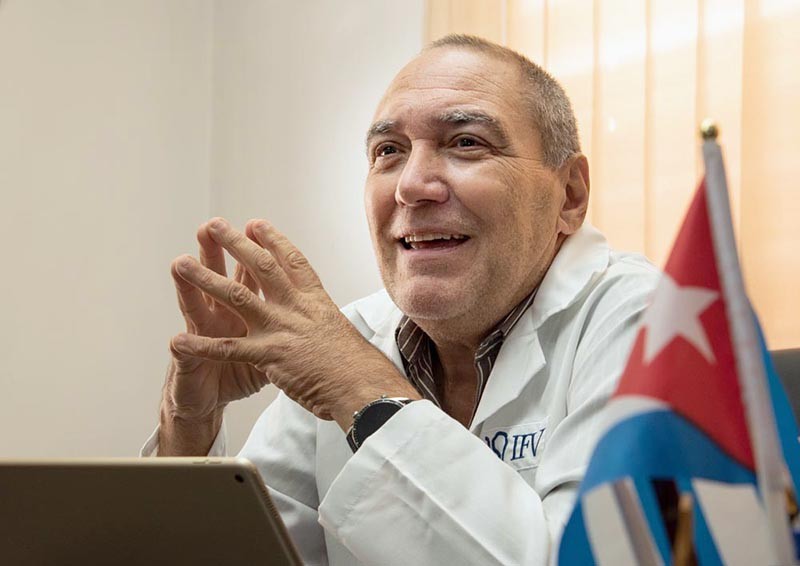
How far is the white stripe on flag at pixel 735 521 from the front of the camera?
1.63 feet

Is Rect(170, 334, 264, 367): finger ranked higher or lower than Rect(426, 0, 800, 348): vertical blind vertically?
lower

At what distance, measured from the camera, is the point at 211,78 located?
11.3 ft

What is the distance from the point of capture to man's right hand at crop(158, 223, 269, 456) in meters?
1.36

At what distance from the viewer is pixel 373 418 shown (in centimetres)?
104

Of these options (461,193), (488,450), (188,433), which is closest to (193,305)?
(188,433)

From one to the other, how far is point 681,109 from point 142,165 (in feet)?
6.00

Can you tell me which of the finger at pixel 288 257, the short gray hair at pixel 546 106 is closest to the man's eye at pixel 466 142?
the short gray hair at pixel 546 106

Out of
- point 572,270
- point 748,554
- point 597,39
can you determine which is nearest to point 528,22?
point 597,39

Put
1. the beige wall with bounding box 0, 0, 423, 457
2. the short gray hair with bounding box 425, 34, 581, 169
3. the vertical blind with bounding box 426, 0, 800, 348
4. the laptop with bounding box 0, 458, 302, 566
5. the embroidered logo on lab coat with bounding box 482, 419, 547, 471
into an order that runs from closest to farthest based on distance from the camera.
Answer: the laptop with bounding box 0, 458, 302, 566 < the embroidered logo on lab coat with bounding box 482, 419, 547, 471 < the short gray hair with bounding box 425, 34, 581, 169 < the vertical blind with bounding box 426, 0, 800, 348 < the beige wall with bounding box 0, 0, 423, 457

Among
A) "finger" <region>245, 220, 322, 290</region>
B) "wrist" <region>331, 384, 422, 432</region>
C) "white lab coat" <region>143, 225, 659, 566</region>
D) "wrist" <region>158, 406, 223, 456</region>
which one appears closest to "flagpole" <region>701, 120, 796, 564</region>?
"white lab coat" <region>143, 225, 659, 566</region>

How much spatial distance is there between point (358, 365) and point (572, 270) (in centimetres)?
39

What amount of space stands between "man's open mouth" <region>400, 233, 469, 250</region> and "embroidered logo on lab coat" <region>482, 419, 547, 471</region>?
265 millimetres

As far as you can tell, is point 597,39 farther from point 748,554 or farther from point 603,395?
point 748,554

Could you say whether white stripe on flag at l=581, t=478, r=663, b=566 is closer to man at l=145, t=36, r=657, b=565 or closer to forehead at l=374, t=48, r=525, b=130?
man at l=145, t=36, r=657, b=565
